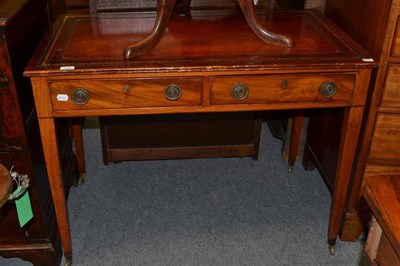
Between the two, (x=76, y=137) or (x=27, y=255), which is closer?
(x=27, y=255)

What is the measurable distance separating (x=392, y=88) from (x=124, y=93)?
1099 millimetres

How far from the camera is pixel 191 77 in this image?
1.85m

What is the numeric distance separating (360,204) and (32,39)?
1679mm

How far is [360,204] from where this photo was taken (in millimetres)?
2314

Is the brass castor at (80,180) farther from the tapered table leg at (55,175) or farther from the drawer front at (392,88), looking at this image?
the drawer front at (392,88)

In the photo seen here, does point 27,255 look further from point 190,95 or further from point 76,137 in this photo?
point 190,95

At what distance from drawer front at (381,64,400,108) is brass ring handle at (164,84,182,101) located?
86 centimetres

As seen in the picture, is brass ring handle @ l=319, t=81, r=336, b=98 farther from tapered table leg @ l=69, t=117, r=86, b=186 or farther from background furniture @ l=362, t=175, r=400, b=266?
tapered table leg @ l=69, t=117, r=86, b=186

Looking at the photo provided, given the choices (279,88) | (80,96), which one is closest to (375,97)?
(279,88)

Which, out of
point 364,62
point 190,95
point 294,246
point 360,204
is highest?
point 364,62

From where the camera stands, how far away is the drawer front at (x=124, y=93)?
1.82 m

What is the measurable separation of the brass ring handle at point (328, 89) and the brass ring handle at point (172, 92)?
1.85 ft

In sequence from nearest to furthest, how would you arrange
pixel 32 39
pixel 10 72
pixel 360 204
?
pixel 10 72 < pixel 32 39 < pixel 360 204

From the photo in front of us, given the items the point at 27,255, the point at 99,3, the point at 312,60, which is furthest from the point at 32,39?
the point at 312,60
